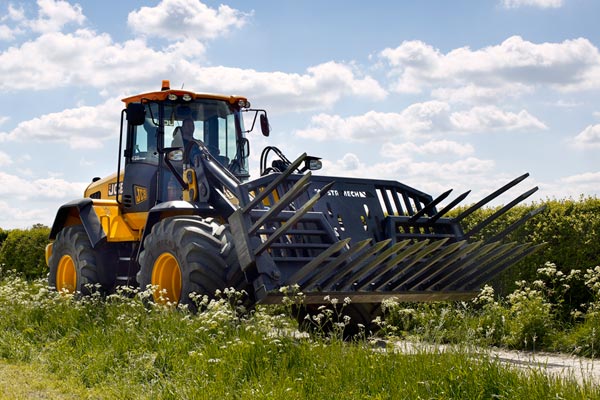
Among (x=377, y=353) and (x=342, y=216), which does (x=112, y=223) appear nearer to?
(x=342, y=216)

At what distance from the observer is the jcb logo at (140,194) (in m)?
11.4

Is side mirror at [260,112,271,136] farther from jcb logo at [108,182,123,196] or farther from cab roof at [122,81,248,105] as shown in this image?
jcb logo at [108,182,123,196]

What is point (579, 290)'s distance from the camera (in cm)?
1202

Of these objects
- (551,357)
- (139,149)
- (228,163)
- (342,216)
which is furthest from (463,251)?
(139,149)

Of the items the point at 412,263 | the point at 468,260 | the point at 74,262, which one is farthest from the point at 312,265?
the point at 74,262

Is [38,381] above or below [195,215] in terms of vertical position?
below

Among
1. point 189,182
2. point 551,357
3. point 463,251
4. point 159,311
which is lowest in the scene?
point 551,357

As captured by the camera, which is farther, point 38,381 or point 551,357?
point 551,357

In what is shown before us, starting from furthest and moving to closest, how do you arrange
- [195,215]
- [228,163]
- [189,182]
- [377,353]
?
[228,163]
[189,182]
[195,215]
[377,353]

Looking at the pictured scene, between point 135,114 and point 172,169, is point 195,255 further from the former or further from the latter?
point 135,114

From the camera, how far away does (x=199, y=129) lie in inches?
443

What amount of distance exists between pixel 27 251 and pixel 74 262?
11244 millimetres

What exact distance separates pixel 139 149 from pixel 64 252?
82.5 inches

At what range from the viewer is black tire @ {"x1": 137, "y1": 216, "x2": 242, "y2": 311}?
8.38 m
